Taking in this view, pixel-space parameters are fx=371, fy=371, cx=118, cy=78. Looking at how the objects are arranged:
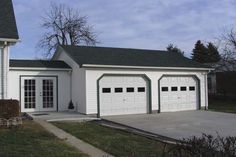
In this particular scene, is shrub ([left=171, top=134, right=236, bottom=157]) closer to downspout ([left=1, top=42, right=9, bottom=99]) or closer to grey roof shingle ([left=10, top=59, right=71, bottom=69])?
downspout ([left=1, top=42, right=9, bottom=99])

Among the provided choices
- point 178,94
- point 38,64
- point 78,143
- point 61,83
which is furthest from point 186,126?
point 38,64

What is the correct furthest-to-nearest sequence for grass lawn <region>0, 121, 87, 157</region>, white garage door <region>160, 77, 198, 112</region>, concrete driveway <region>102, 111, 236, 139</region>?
white garage door <region>160, 77, 198, 112</region> < concrete driveway <region>102, 111, 236, 139</region> < grass lawn <region>0, 121, 87, 157</region>

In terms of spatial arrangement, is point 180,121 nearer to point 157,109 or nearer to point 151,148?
point 157,109

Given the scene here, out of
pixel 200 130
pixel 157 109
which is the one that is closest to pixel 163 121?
pixel 200 130

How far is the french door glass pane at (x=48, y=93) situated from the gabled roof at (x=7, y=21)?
16.9 feet

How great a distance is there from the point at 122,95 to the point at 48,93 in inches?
174

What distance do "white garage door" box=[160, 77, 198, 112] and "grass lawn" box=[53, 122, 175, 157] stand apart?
9.03 meters

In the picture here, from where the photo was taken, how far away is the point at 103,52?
24.8 m

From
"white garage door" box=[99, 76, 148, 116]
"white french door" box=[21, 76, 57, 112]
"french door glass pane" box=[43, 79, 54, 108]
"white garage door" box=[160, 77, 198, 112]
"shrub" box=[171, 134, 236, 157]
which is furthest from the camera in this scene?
"white garage door" box=[160, 77, 198, 112]

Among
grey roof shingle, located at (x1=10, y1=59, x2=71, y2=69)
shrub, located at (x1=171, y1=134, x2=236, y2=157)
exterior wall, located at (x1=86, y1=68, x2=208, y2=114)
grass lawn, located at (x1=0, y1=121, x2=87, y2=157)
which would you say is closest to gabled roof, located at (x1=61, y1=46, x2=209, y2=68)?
exterior wall, located at (x1=86, y1=68, x2=208, y2=114)

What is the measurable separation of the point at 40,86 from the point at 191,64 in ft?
34.9

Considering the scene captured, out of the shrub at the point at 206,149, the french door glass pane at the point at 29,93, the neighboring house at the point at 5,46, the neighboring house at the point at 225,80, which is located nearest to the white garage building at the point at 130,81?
the french door glass pane at the point at 29,93

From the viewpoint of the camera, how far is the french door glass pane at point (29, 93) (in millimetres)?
21484

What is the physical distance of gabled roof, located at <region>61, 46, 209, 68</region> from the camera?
22337 mm
